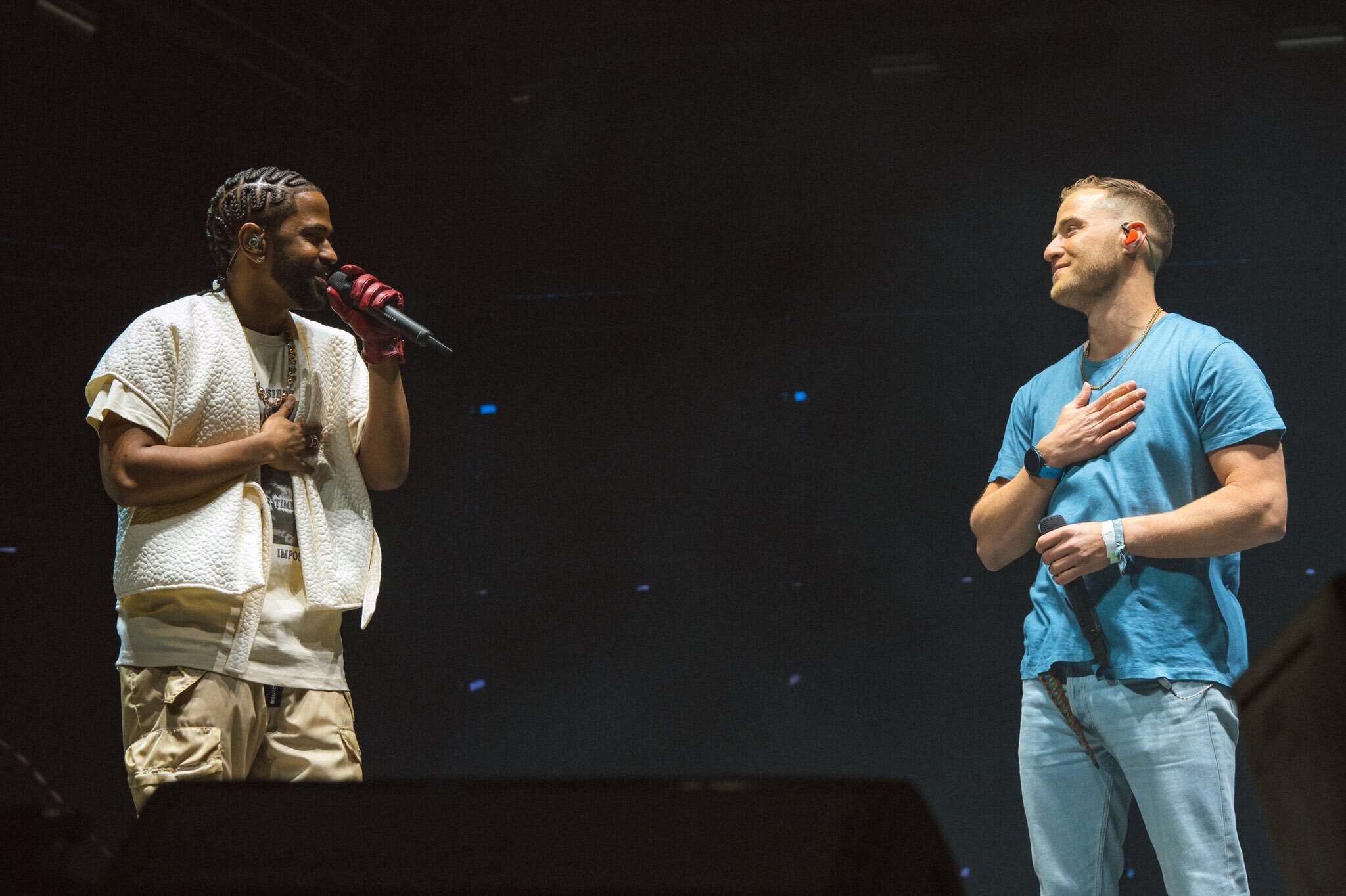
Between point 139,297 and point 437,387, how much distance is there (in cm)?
90

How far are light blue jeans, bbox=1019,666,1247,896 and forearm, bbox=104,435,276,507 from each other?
4.27 ft

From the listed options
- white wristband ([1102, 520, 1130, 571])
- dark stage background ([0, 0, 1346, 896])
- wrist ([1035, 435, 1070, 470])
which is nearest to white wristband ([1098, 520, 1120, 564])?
white wristband ([1102, 520, 1130, 571])

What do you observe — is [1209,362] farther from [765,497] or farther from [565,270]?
[565,270]

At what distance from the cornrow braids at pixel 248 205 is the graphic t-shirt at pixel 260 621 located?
0.23m

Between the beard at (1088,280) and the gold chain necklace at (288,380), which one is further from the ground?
the beard at (1088,280)

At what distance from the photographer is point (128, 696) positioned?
1.76 metres

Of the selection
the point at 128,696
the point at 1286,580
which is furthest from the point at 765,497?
the point at 128,696

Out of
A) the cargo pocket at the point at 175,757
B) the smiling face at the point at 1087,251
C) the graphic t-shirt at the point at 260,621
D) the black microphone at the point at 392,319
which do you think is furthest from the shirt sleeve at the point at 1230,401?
the cargo pocket at the point at 175,757

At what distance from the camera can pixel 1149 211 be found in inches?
84.9

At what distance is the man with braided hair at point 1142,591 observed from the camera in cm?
178

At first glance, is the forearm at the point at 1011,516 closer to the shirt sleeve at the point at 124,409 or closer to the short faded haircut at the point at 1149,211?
the short faded haircut at the point at 1149,211

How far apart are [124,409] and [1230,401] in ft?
5.47

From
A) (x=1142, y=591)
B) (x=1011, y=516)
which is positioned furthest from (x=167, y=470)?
(x=1142, y=591)

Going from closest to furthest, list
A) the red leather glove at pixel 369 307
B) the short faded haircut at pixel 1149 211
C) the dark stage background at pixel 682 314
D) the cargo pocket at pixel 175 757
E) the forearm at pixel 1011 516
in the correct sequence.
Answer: the cargo pocket at pixel 175 757 → the red leather glove at pixel 369 307 → the forearm at pixel 1011 516 → the short faded haircut at pixel 1149 211 → the dark stage background at pixel 682 314
